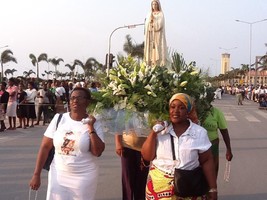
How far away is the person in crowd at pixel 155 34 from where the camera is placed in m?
9.79

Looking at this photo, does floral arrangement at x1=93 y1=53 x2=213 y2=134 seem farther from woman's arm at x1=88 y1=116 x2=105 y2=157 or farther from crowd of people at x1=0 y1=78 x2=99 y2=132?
crowd of people at x1=0 y1=78 x2=99 y2=132

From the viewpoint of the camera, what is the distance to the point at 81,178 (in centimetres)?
376

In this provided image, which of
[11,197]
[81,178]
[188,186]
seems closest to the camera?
[188,186]

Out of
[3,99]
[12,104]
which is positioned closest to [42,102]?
[12,104]

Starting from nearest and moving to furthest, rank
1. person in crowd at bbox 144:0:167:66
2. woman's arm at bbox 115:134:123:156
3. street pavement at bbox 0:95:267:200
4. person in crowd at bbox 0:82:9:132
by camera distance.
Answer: woman's arm at bbox 115:134:123:156
street pavement at bbox 0:95:267:200
person in crowd at bbox 144:0:167:66
person in crowd at bbox 0:82:9:132

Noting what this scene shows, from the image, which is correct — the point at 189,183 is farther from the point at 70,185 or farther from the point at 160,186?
the point at 70,185

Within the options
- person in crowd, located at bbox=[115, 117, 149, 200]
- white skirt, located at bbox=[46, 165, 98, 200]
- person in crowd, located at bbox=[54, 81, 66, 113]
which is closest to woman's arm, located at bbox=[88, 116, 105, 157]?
white skirt, located at bbox=[46, 165, 98, 200]

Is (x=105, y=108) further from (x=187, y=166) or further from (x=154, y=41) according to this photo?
(x=154, y=41)

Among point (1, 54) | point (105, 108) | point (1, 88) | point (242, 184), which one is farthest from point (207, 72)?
point (1, 54)

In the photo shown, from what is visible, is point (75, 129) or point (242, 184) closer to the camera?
point (75, 129)

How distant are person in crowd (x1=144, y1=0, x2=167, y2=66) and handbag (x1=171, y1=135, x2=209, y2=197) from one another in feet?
20.5

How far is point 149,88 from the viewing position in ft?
13.7

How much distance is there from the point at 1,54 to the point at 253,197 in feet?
205

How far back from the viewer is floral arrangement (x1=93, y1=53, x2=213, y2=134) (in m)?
4.09
